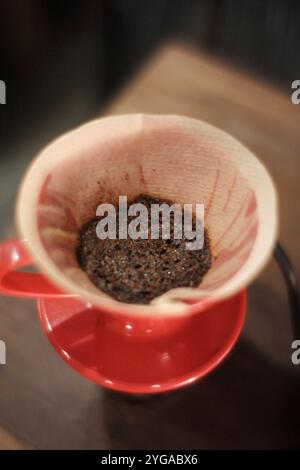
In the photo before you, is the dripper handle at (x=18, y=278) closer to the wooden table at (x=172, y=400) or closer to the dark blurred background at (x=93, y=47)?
the wooden table at (x=172, y=400)

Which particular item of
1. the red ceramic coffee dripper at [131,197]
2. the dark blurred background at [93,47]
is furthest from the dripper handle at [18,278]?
the dark blurred background at [93,47]

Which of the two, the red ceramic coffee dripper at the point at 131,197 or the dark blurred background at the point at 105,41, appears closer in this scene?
the red ceramic coffee dripper at the point at 131,197

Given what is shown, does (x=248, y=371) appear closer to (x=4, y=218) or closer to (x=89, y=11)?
(x=4, y=218)

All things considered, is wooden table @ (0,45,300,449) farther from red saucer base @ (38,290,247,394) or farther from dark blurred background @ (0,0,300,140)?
dark blurred background @ (0,0,300,140)

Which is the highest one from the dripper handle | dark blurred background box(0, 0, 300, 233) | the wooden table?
dark blurred background box(0, 0, 300, 233)

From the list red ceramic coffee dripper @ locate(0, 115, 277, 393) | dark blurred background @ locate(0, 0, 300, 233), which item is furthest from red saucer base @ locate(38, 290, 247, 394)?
dark blurred background @ locate(0, 0, 300, 233)

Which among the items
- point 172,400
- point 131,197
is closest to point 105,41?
point 131,197
